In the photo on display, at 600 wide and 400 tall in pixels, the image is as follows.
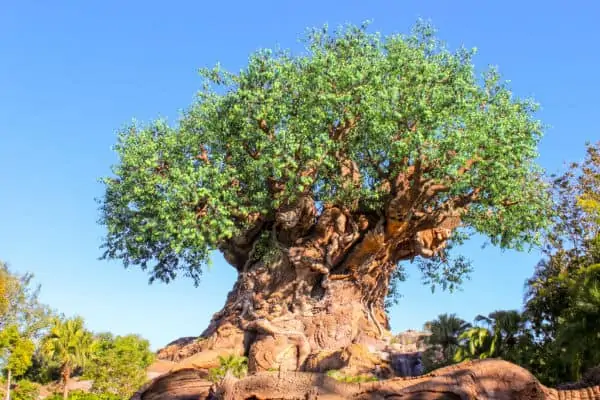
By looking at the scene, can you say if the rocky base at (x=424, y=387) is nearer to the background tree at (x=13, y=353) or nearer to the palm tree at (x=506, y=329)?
the palm tree at (x=506, y=329)

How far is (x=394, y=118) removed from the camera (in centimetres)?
2542

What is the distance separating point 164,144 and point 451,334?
14.6 meters

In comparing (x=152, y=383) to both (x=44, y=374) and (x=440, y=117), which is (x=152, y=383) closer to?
(x=440, y=117)

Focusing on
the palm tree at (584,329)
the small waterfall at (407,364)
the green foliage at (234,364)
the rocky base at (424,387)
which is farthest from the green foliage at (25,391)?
the palm tree at (584,329)

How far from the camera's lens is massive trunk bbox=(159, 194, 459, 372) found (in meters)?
27.8

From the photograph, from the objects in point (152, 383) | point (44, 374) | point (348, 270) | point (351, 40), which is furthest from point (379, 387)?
point (44, 374)

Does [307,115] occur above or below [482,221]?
above

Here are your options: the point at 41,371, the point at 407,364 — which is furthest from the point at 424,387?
the point at 41,371

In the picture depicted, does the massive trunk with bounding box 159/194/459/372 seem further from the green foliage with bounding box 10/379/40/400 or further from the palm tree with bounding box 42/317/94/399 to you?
the green foliage with bounding box 10/379/40/400

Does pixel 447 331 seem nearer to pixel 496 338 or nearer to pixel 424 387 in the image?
pixel 496 338

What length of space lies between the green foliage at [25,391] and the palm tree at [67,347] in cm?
176

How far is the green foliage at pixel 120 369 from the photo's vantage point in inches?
1296

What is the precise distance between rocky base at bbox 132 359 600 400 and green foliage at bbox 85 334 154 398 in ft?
46.3

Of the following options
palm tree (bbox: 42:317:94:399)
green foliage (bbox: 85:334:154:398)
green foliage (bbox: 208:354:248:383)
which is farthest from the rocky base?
palm tree (bbox: 42:317:94:399)
